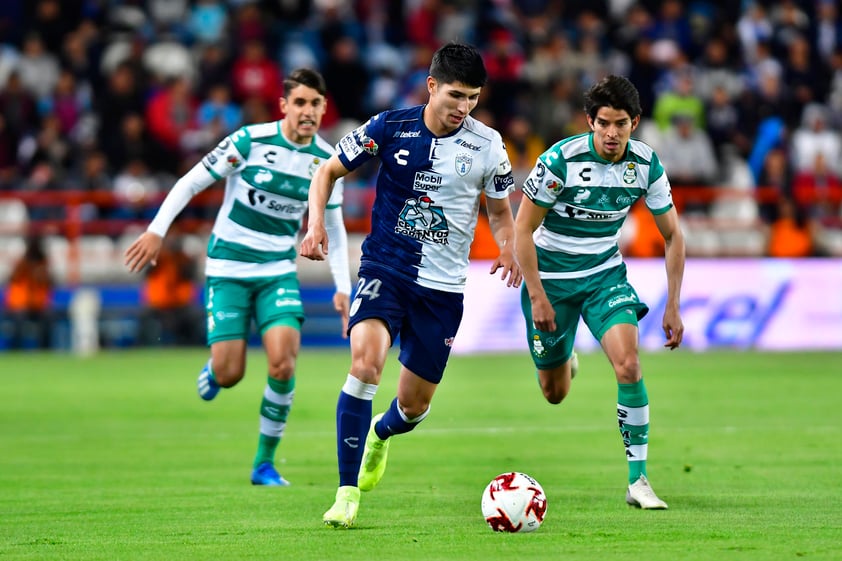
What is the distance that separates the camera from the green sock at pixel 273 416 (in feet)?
33.7

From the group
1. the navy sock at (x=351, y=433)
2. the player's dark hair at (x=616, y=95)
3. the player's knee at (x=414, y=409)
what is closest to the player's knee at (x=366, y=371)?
the navy sock at (x=351, y=433)

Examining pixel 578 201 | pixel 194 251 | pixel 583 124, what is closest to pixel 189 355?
pixel 194 251

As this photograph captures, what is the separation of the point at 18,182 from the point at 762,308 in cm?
1234

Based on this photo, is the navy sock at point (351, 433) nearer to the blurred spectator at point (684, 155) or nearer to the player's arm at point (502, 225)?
the player's arm at point (502, 225)

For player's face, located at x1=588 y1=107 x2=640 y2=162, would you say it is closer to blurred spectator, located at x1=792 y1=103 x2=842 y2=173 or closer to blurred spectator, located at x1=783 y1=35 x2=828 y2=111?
blurred spectator, located at x1=792 y1=103 x2=842 y2=173

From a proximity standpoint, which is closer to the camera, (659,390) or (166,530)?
(166,530)

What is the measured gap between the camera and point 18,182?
2372cm

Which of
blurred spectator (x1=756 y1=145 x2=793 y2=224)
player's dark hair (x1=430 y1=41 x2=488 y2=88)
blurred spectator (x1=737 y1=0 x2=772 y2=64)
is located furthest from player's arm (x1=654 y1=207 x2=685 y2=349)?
blurred spectator (x1=737 y1=0 x2=772 y2=64)

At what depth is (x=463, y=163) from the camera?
8.48 meters

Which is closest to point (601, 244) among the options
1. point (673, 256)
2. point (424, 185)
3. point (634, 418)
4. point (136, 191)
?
point (673, 256)

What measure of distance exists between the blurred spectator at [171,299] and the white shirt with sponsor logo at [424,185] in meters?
14.9

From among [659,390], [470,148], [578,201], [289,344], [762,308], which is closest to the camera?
[470,148]

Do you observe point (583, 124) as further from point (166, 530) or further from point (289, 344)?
point (166, 530)

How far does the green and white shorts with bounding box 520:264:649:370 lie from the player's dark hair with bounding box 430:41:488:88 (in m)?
1.92
